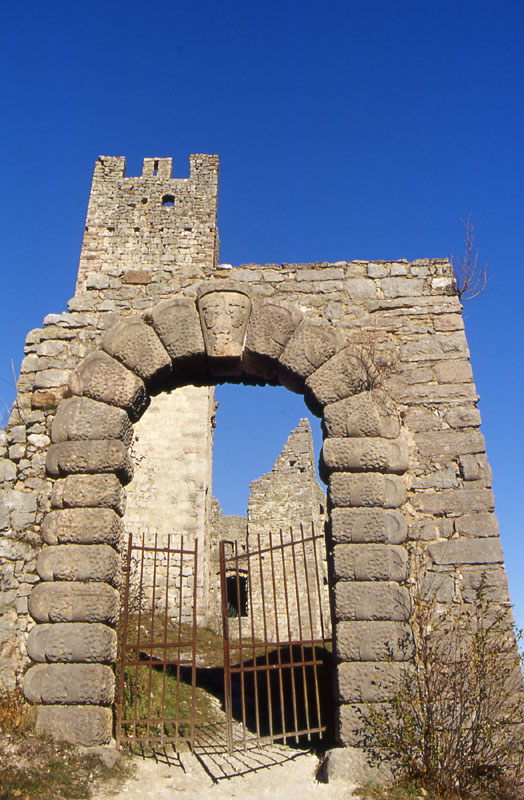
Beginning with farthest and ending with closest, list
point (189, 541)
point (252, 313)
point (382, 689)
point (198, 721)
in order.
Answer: point (189, 541)
point (198, 721)
point (252, 313)
point (382, 689)

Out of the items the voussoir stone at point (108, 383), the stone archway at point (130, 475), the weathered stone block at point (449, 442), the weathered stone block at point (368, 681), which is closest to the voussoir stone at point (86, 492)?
the stone archway at point (130, 475)

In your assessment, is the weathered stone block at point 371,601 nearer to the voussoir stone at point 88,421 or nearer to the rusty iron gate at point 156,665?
the rusty iron gate at point 156,665

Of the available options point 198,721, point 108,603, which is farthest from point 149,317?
point 198,721

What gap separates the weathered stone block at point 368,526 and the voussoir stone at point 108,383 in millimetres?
1846

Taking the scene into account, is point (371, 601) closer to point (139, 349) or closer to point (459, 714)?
point (459, 714)

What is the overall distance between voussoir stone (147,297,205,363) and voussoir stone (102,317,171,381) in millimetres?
66

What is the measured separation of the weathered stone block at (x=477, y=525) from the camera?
14.1 ft

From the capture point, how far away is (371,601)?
→ 4.07 meters

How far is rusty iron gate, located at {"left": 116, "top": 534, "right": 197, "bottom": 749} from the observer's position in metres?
4.54

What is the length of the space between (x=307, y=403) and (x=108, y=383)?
5.32 feet

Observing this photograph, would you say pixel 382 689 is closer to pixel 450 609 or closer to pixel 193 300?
pixel 450 609

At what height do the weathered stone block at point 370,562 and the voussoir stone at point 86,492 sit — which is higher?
the voussoir stone at point 86,492

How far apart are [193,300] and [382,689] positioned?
331cm

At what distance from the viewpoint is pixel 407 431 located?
4.72m
